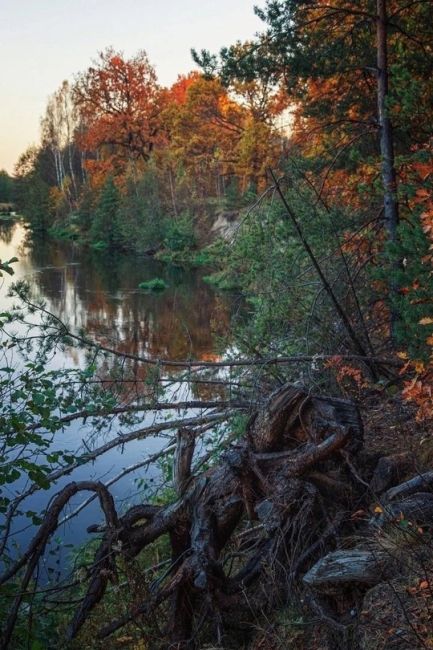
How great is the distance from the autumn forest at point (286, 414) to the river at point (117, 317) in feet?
0.73

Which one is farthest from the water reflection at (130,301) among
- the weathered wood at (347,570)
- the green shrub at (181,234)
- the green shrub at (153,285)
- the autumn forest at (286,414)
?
the weathered wood at (347,570)

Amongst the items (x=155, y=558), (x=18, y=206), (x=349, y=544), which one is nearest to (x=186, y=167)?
(x=155, y=558)

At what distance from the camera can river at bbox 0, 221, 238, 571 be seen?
364 inches

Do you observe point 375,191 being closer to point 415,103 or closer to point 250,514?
point 415,103

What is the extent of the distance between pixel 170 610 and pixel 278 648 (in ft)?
2.62

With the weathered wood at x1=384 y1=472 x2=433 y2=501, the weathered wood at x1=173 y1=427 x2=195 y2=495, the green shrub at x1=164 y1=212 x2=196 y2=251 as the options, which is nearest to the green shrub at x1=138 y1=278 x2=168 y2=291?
the green shrub at x1=164 y1=212 x2=196 y2=251

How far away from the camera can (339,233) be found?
8.77 m

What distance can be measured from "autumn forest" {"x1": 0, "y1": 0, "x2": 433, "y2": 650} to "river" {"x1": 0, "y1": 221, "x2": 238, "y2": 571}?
0.22 metres

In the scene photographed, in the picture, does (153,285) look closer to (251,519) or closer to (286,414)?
(286,414)

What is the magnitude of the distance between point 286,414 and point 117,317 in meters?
18.1

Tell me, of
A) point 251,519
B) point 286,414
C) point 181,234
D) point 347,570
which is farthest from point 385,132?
point 181,234

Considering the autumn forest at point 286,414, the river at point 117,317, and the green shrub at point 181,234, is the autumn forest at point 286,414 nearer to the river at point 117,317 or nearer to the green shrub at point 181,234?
the river at point 117,317

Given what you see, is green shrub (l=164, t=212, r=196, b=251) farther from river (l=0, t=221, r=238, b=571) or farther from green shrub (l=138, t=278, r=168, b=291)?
green shrub (l=138, t=278, r=168, b=291)

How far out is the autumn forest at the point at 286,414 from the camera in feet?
12.1
